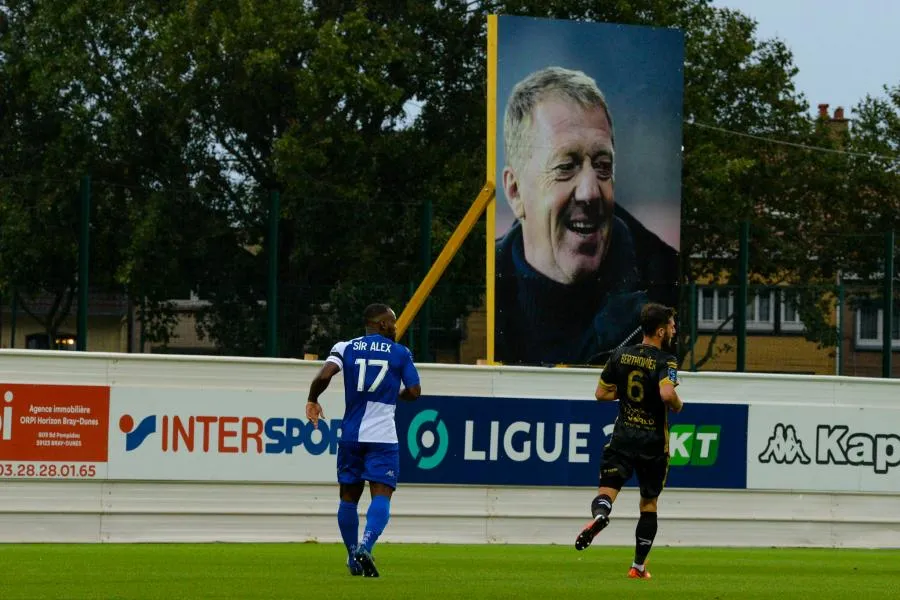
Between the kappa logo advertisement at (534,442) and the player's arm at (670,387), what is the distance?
15.7 feet

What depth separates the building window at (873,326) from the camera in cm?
2306

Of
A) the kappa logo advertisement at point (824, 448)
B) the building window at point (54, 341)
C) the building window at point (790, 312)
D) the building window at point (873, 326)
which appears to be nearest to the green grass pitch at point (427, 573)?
the kappa logo advertisement at point (824, 448)

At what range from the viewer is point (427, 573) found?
10.9 meters

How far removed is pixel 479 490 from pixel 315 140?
21173 millimetres

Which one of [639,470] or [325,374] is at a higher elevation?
[325,374]

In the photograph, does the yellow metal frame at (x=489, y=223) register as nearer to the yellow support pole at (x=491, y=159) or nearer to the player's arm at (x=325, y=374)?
the yellow support pole at (x=491, y=159)

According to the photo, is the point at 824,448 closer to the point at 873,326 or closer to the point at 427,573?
the point at 427,573

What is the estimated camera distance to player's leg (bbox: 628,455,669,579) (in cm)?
1071

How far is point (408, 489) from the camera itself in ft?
49.5

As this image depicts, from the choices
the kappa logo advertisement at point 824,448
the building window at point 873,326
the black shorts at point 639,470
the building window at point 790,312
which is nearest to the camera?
the black shorts at point 639,470

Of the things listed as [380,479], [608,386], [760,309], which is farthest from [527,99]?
[380,479]

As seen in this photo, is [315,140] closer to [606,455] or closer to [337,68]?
[337,68]

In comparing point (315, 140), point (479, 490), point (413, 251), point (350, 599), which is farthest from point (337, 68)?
point (350, 599)

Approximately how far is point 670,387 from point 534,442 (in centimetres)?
493
